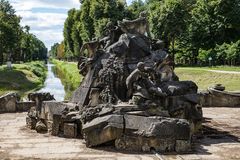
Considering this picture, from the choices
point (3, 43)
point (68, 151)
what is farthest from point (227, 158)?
A: point (3, 43)

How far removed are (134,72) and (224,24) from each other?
49383 millimetres

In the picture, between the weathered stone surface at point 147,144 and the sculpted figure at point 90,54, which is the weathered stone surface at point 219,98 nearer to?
the sculpted figure at point 90,54

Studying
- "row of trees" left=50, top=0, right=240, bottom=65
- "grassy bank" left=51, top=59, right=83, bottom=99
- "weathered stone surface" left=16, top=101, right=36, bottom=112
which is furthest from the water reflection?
"weathered stone surface" left=16, top=101, right=36, bottom=112

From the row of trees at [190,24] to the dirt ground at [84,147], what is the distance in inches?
1562

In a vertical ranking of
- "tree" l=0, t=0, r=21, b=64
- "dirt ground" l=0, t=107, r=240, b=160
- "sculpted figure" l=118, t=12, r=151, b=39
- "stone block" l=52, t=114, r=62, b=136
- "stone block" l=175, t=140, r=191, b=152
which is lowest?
"dirt ground" l=0, t=107, r=240, b=160

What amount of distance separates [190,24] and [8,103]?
4393 cm

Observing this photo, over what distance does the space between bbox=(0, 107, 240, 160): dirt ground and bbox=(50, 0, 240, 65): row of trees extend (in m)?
39.7

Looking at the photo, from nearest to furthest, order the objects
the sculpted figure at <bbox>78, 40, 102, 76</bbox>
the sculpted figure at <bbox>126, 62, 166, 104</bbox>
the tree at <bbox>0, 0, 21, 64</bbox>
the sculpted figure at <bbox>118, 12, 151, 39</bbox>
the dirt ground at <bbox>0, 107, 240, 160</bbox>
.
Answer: the dirt ground at <bbox>0, 107, 240, 160</bbox>, the sculpted figure at <bbox>126, 62, 166, 104</bbox>, the sculpted figure at <bbox>78, 40, 102, 76</bbox>, the sculpted figure at <bbox>118, 12, 151, 39</bbox>, the tree at <bbox>0, 0, 21, 64</bbox>

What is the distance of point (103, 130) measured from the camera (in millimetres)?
14297

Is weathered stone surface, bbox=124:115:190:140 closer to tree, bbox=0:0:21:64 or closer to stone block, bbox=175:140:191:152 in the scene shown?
stone block, bbox=175:140:191:152

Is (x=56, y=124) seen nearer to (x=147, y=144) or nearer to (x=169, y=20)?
(x=147, y=144)

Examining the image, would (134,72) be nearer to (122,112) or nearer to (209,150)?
(122,112)

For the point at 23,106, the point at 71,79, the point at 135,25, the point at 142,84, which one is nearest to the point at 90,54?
the point at 135,25

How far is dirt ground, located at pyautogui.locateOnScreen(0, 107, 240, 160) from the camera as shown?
1343 cm
